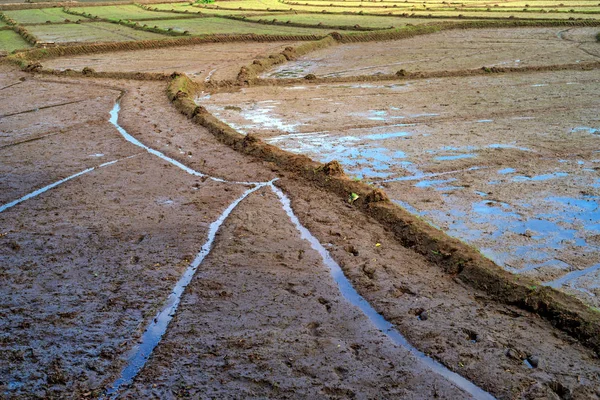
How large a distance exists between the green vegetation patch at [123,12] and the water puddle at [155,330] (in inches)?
960

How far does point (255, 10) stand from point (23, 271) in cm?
2727

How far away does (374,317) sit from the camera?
4.74m

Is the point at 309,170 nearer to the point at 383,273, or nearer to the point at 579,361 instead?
the point at 383,273

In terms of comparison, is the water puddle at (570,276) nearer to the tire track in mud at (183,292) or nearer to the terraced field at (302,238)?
the terraced field at (302,238)

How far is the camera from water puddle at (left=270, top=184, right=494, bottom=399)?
13.0 ft

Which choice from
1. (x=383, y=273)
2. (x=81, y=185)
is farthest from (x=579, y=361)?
(x=81, y=185)

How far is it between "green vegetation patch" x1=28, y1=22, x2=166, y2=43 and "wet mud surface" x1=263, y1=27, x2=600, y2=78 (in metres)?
7.51

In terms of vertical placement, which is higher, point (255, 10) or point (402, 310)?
point (255, 10)

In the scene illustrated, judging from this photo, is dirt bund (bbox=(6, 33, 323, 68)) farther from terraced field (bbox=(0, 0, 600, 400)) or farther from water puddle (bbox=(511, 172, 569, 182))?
water puddle (bbox=(511, 172, 569, 182))

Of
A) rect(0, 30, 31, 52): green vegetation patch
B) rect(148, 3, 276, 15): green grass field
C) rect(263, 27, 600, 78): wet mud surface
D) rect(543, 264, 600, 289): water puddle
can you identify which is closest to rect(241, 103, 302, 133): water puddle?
rect(263, 27, 600, 78): wet mud surface

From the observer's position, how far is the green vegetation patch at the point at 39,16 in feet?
90.8

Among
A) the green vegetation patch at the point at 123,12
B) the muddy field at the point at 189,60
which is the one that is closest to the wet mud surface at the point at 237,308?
the muddy field at the point at 189,60

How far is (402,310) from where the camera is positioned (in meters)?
4.75

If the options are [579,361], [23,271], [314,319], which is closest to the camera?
[579,361]
